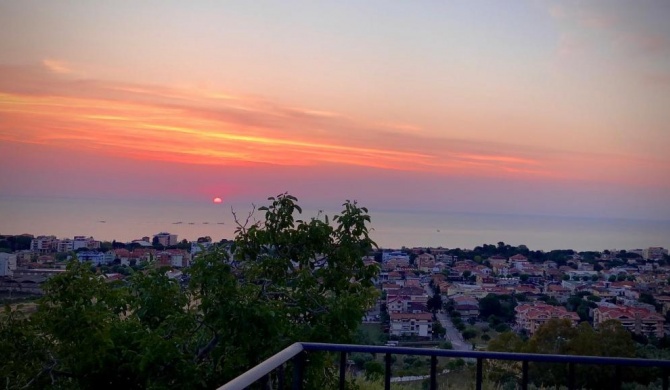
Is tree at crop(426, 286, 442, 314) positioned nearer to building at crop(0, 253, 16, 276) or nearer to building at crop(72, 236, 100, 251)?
building at crop(72, 236, 100, 251)

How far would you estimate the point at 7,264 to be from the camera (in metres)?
7.85

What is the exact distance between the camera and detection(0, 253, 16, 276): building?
7523 mm

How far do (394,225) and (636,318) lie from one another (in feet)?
31.6

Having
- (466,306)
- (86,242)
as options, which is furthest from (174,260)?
(466,306)

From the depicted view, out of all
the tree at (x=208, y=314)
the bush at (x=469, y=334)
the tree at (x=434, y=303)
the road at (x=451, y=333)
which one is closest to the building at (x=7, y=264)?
the tree at (x=208, y=314)

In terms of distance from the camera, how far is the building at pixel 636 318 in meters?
8.34

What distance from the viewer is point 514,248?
14555 mm

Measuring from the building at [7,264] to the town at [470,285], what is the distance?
0.7 inches

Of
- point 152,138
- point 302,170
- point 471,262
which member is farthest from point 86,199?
point 471,262

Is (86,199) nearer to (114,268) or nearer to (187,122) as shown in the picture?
(187,122)

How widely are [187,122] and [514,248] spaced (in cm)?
788

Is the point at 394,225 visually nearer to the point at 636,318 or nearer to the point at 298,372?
the point at 636,318

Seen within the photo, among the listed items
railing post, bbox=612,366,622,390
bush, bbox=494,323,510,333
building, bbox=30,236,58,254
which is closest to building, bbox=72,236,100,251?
building, bbox=30,236,58,254

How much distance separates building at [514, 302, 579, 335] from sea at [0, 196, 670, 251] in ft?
8.52
